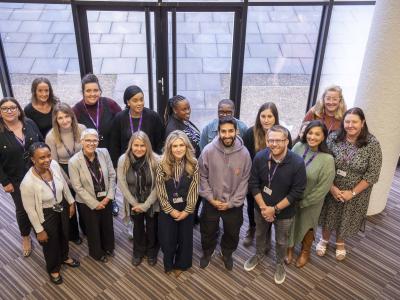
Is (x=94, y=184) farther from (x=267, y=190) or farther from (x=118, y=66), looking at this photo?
(x=118, y=66)

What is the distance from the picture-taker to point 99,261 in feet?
13.0

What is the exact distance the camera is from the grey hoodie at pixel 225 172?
11.1ft

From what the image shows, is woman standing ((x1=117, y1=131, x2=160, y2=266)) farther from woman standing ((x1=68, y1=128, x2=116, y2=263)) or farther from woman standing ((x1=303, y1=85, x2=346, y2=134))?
woman standing ((x1=303, y1=85, x2=346, y2=134))

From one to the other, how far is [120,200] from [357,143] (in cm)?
277

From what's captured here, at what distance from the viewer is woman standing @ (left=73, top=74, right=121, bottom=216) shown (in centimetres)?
391

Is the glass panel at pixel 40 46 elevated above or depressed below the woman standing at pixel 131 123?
above

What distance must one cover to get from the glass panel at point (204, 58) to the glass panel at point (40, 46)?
1381 millimetres

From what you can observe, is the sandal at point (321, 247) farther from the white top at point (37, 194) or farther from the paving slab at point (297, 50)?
the paving slab at point (297, 50)

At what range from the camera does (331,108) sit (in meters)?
3.91

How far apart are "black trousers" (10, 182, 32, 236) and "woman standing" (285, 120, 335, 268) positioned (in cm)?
251

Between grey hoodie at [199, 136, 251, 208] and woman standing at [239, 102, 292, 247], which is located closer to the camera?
grey hoodie at [199, 136, 251, 208]

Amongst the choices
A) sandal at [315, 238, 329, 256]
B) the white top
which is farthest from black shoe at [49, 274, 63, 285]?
sandal at [315, 238, 329, 256]

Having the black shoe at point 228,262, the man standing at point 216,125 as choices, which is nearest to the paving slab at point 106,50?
the man standing at point 216,125

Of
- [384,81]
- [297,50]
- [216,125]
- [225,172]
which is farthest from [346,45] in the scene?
[225,172]
